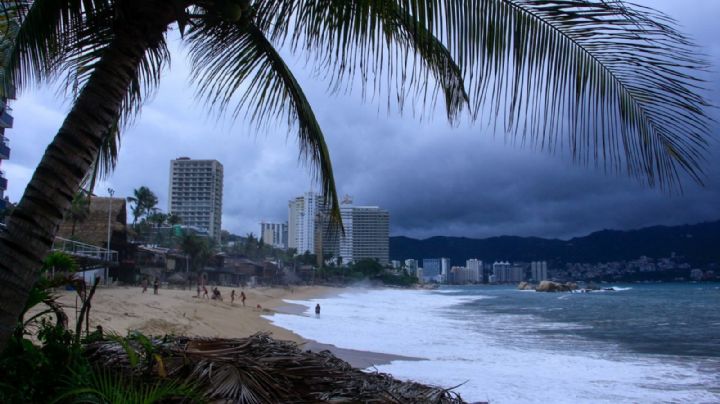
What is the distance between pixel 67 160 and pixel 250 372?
3.81ft

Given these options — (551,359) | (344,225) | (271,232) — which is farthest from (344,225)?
(271,232)

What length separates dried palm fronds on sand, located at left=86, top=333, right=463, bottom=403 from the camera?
84.6 inches

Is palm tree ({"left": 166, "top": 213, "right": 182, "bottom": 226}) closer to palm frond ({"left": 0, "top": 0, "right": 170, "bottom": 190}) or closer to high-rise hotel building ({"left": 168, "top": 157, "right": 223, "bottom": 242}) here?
high-rise hotel building ({"left": 168, "top": 157, "right": 223, "bottom": 242})

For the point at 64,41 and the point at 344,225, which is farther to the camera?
the point at 344,225

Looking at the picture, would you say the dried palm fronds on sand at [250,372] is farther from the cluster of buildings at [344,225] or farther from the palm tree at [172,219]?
the palm tree at [172,219]

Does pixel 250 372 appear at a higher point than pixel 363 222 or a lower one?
lower

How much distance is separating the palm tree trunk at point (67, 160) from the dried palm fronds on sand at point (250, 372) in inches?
19.8

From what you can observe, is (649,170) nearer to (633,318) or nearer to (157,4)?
(157,4)

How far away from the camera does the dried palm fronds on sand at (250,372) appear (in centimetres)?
215

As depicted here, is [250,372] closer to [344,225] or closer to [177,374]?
[177,374]

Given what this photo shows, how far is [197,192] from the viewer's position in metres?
92.9

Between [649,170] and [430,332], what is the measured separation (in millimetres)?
22030

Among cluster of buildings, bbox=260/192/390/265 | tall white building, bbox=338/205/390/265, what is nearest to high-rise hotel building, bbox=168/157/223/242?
tall white building, bbox=338/205/390/265

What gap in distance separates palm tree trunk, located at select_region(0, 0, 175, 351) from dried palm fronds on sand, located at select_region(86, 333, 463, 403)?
50 centimetres
